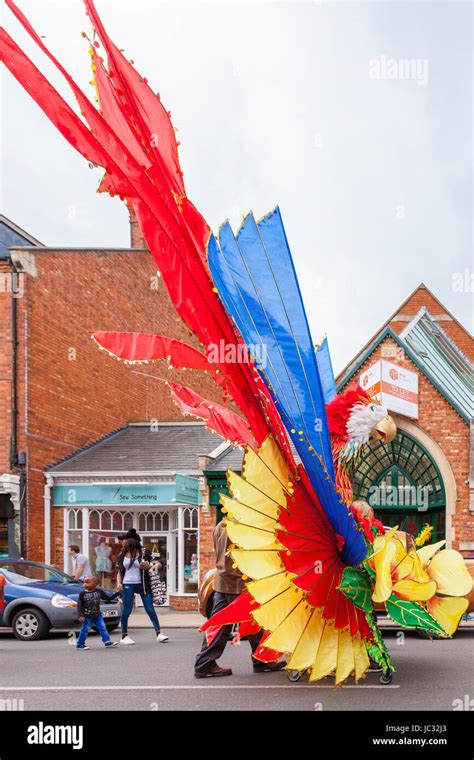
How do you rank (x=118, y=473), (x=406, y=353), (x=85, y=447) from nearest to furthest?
(x=406, y=353), (x=118, y=473), (x=85, y=447)

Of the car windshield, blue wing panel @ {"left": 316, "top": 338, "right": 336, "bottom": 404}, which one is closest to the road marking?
blue wing panel @ {"left": 316, "top": 338, "right": 336, "bottom": 404}

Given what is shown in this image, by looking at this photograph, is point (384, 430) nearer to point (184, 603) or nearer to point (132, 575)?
point (132, 575)

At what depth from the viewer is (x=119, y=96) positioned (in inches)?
228

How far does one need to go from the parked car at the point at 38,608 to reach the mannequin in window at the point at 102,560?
20.6 feet

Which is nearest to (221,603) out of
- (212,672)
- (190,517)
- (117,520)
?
(212,672)

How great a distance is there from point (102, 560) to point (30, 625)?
22.3 feet

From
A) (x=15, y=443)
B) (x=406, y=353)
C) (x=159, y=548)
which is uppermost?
(x=406, y=353)

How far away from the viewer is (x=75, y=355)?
2117cm

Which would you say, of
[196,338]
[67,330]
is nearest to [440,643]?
[196,338]

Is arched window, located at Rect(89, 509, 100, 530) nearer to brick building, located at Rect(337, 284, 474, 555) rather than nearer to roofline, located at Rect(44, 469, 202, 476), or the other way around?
roofline, located at Rect(44, 469, 202, 476)

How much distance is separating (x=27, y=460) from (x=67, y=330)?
12.5 ft

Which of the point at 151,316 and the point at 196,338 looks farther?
the point at 151,316
